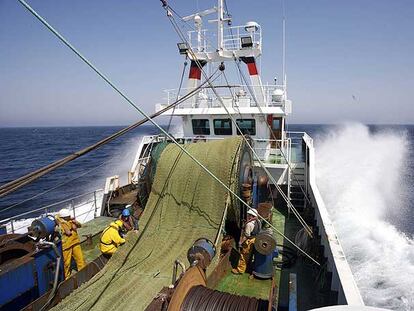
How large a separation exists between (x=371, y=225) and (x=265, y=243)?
29.4 feet

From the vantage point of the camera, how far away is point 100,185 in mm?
23188

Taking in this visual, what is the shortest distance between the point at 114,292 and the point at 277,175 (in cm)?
709

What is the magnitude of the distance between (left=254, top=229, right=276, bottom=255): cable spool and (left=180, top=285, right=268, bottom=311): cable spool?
1.51m

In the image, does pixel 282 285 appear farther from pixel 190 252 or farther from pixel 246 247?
pixel 190 252

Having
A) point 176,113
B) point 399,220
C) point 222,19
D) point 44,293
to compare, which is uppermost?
point 222,19

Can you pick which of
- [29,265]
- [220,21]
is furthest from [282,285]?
[220,21]

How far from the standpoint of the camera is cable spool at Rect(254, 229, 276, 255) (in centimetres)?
527

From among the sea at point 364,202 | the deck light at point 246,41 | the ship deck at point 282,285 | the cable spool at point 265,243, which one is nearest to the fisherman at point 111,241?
the ship deck at point 282,285

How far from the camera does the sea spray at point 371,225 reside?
834 centimetres

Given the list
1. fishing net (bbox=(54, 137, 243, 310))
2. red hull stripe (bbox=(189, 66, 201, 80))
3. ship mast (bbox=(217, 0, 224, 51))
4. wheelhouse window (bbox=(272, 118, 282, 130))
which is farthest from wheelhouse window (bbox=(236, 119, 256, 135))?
fishing net (bbox=(54, 137, 243, 310))

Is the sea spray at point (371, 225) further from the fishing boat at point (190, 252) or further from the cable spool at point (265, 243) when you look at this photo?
the cable spool at point (265, 243)

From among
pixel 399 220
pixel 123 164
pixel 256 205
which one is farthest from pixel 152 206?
pixel 123 164

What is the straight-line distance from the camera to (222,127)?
39.5ft

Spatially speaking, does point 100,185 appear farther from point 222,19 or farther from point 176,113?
point 222,19
